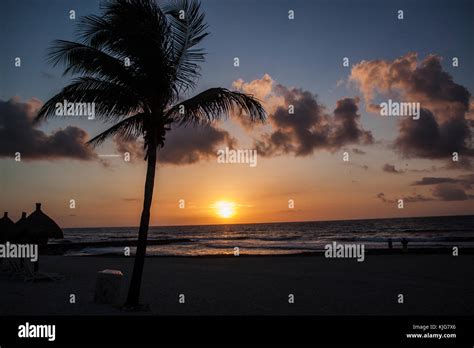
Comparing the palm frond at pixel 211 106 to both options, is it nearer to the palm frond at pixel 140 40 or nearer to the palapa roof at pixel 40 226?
the palm frond at pixel 140 40

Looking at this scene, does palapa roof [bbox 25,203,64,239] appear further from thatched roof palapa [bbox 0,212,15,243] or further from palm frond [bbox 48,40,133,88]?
palm frond [bbox 48,40,133,88]

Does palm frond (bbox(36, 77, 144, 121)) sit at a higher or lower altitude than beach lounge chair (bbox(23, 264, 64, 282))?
higher

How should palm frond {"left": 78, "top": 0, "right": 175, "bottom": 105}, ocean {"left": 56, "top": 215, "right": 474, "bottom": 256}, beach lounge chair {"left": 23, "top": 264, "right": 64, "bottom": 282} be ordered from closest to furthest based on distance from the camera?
palm frond {"left": 78, "top": 0, "right": 175, "bottom": 105} → beach lounge chair {"left": 23, "top": 264, "right": 64, "bottom": 282} → ocean {"left": 56, "top": 215, "right": 474, "bottom": 256}

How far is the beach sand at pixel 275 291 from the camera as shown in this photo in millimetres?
11383

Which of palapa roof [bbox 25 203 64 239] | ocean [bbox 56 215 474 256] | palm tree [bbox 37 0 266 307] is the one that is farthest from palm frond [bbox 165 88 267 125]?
ocean [bbox 56 215 474 256]

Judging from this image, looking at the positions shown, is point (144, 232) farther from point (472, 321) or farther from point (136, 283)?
point (472, 321)

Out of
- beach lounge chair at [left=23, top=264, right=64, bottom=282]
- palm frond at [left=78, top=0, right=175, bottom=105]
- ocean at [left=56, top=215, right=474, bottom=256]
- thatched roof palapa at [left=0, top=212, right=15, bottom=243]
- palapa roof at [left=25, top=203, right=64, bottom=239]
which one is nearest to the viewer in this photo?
palm frond at [left=78, top=0, right=175, bottom=105]

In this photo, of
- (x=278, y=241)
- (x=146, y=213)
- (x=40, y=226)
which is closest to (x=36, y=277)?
(x=40, y=226)

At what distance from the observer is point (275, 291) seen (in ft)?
47.4

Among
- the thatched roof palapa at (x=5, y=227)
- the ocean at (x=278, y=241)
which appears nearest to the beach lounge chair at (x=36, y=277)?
the thatched roof palapa at (x=5, y=227)

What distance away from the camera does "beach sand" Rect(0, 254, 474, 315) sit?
37.3ft

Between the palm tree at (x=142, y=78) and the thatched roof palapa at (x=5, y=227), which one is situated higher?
the palm tree at (x=142, y=78)

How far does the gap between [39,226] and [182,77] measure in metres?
10.2

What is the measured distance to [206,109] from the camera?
35.9ft
